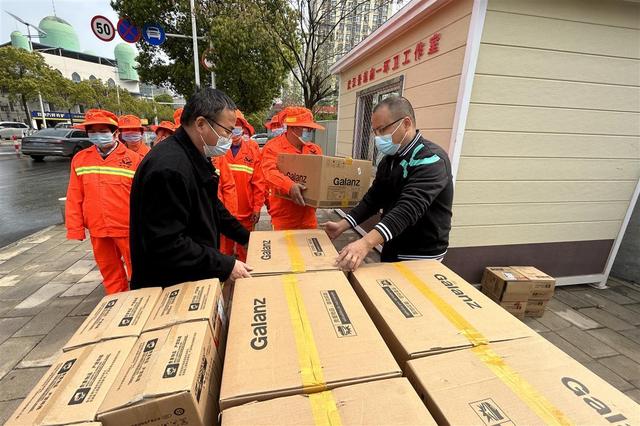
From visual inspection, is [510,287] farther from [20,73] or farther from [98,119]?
[20,73]

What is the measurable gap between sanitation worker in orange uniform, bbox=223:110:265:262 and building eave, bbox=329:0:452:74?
2268 millimetres

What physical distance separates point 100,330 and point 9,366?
2250 mm

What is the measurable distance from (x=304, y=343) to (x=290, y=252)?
0.70 metres

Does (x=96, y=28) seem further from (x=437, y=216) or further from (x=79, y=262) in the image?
(x=437, y=216)

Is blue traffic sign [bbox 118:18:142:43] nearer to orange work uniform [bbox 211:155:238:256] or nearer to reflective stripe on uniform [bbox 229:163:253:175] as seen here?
reflective stripe on uniform [bbox 229:163:253:175]

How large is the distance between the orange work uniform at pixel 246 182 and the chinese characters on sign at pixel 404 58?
226cm

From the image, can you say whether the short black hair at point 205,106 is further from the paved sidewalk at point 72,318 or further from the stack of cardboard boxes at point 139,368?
the paved sidewalk at point 72,318

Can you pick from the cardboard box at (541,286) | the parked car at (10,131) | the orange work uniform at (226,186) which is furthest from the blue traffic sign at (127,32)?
the parked car at (10,131)

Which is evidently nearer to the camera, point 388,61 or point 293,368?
point 293,368

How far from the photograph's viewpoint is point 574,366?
0.91 meters

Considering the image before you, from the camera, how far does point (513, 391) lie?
80 cm

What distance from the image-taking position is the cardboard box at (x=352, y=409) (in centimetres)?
70

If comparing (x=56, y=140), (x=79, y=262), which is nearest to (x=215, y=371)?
(x=79, y=262)

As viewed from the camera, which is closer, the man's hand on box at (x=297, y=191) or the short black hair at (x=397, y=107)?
the short black hair at (x=397, y=107)
